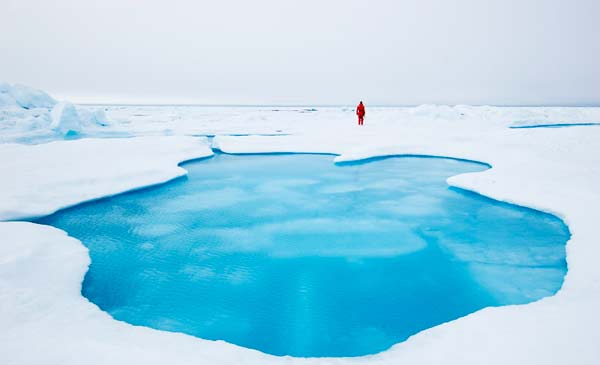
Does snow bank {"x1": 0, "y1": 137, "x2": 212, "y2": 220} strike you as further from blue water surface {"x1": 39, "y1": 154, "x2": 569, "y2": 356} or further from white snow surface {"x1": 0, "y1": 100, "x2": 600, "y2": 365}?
blue water surface {"x1": 39, "y1": 154, "x2": 569, "y2": 356}

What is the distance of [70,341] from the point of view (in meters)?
2.93

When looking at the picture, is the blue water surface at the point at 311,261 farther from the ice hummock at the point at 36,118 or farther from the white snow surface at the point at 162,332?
the ice hummock at the point at 36,118

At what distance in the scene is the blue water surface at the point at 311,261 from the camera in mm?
3941

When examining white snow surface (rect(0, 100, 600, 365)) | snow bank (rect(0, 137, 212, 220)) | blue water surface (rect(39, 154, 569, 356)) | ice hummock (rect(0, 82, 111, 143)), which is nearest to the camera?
white snow surface (rect(0, 100, 600, 365))

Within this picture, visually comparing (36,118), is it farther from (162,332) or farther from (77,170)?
(162,332)

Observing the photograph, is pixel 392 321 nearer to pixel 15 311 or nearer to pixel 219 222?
pixel 15 311

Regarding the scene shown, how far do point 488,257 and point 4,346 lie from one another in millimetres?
6257

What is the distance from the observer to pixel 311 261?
5465 millimetres

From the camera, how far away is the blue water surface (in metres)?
3.94

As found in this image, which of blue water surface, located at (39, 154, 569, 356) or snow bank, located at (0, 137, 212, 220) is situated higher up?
snow bank, located at (0, 137, 212, 220)

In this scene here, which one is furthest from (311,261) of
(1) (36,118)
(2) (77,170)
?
(1) (36,118)

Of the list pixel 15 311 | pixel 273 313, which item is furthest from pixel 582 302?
pixel 15 311

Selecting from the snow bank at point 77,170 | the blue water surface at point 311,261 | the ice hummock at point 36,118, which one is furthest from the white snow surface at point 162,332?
the ice hummock at point 36,118

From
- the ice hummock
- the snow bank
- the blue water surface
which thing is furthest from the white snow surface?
the ice hummock
